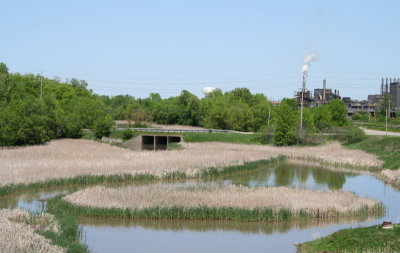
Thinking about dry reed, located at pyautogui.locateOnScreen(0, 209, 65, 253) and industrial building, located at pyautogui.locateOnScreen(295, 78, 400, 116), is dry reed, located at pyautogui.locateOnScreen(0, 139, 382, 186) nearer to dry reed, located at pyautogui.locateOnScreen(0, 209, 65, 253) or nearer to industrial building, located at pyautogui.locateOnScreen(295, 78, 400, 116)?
dry reed, located at pyautogui.locateOnScreen(0, 209, 65, 253)

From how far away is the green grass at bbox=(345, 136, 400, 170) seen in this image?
50.0 meters

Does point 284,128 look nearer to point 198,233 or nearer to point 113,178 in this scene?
point 113,178

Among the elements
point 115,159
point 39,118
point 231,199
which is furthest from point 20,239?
point 39,118

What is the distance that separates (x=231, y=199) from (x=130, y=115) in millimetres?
87520

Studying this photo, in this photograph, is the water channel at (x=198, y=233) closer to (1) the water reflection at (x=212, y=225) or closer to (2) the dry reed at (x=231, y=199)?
(1) the water reflection at (x=212, y=225)

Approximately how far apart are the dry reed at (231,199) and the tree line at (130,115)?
106ft

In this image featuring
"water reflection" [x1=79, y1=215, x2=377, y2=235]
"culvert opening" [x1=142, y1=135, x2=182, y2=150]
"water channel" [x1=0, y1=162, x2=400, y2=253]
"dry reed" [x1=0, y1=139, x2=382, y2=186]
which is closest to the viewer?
"water channel" [x1=0, y1=162, x2=400, y2=253]

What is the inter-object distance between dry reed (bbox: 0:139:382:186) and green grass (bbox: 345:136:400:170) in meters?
1.37

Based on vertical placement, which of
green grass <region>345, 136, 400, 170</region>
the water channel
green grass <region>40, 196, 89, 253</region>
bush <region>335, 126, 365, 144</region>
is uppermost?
bush <region>335, 126, 365, 144</region>

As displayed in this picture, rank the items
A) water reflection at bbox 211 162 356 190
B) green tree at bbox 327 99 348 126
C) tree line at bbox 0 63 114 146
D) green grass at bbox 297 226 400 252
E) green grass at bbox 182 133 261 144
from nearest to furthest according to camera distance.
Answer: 1. green grass at bbox 297 226 400 252
2. water reflection at bbox 211 162 356 190
3. tree line at bbox 0 63 114 146
4. green grass at bbox 182 133 261 144
5. green tree at bbox 327 99 348 126

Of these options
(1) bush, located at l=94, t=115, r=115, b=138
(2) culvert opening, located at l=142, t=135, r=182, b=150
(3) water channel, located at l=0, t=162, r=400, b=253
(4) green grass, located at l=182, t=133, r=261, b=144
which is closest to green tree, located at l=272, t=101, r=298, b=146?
(4) green grass, located at l=182, t=133, r=261, b=144

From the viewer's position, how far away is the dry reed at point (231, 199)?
28.5 meters

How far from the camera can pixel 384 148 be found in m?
60.0

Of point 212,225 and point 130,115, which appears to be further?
point 130,115
